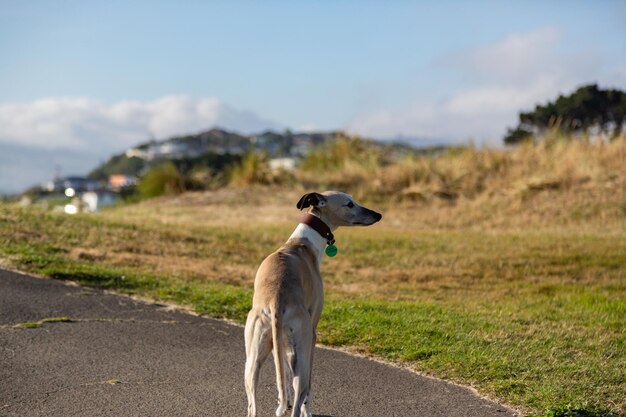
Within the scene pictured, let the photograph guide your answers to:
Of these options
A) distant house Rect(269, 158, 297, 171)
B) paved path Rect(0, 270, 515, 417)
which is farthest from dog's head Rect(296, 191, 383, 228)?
distant house Rect(269, 158, 297, 171)

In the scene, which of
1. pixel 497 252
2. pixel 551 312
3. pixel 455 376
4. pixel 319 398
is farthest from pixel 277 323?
pixel 497 252

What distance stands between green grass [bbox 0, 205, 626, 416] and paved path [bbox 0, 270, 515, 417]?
1.69 feet

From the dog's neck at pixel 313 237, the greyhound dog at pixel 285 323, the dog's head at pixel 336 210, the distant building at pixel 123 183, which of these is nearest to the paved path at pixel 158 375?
the greyhound dog at pixel 285 323

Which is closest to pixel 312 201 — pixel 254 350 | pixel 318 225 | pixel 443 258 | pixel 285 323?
pixel 318 225

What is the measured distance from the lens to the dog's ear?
6.73 m

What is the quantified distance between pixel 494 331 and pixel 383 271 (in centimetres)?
488

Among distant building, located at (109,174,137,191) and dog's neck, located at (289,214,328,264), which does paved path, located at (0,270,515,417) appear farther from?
distant building, located at (109,174,137,191)

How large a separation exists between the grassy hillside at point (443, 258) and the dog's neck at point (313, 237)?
5.59ft

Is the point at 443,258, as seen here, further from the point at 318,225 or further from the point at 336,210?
the point at 318,225

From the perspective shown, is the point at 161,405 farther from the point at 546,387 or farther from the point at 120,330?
the point at 546,387

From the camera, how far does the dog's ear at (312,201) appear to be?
6734 mm

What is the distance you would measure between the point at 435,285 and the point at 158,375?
6347 millimetres

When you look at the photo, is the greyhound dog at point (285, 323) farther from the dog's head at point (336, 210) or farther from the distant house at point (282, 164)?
the distant house at point (282, 164)

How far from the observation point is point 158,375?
23.5 ft
